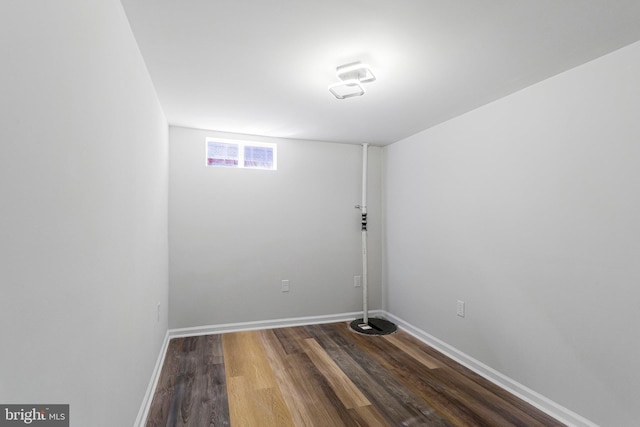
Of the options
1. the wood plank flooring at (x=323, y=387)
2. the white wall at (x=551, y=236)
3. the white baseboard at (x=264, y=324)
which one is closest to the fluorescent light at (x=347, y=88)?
the white wall at (x=551, y=236)

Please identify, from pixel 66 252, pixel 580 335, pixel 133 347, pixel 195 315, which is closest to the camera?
pixel 66 252

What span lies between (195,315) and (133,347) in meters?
1.78

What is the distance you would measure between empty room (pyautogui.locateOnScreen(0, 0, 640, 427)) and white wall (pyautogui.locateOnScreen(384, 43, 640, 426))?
1 centimetres

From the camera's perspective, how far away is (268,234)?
372 centimetres

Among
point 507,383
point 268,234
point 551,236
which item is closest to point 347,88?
point 551,236

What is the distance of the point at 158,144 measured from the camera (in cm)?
264

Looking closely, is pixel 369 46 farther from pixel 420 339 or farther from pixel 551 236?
pixel 420 339

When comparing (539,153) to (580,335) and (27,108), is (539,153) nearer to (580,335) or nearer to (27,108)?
(580,335)

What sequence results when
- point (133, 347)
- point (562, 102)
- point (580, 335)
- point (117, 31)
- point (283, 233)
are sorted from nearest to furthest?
1. point (117, 31)
2. point (133, 347)
3. point (580, 335)
4. point (562, 102)
5. point (283, 233)

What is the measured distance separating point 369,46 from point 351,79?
0.31 metres

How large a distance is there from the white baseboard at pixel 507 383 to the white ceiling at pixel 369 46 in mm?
2158

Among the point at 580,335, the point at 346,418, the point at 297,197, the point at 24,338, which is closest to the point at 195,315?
the point at 297,197

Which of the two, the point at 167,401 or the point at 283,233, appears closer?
the point at 167,401

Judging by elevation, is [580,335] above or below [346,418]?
above
